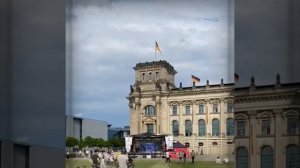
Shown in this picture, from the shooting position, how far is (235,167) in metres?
2.08

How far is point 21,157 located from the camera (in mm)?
2291

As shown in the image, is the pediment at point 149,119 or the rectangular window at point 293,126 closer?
the rectangular window at point 293,126

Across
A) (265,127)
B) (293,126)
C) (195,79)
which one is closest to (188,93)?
(195,79)

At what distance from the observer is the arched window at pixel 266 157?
2.05 m

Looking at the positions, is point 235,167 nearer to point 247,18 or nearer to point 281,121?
point 281,121

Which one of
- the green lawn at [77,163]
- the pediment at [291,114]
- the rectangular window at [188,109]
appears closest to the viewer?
the pediment at [291,114]

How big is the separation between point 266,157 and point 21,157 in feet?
3.89

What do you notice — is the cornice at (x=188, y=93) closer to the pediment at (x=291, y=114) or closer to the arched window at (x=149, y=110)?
the arched window at (x=149, y=110)

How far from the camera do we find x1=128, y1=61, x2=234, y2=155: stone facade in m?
2.08

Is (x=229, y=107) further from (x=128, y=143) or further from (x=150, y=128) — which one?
(x=128, y=143)

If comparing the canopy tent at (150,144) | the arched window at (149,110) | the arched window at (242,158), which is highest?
the arched window at (149,110)

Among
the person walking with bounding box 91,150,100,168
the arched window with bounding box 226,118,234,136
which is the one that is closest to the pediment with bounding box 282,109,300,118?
the arched window with bounding box 226,118,234,136

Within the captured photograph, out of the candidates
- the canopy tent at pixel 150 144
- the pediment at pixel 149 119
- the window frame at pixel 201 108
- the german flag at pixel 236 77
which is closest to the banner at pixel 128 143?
the canopy tent at pixel 150 144

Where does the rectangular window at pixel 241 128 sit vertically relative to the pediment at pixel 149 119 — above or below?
below
